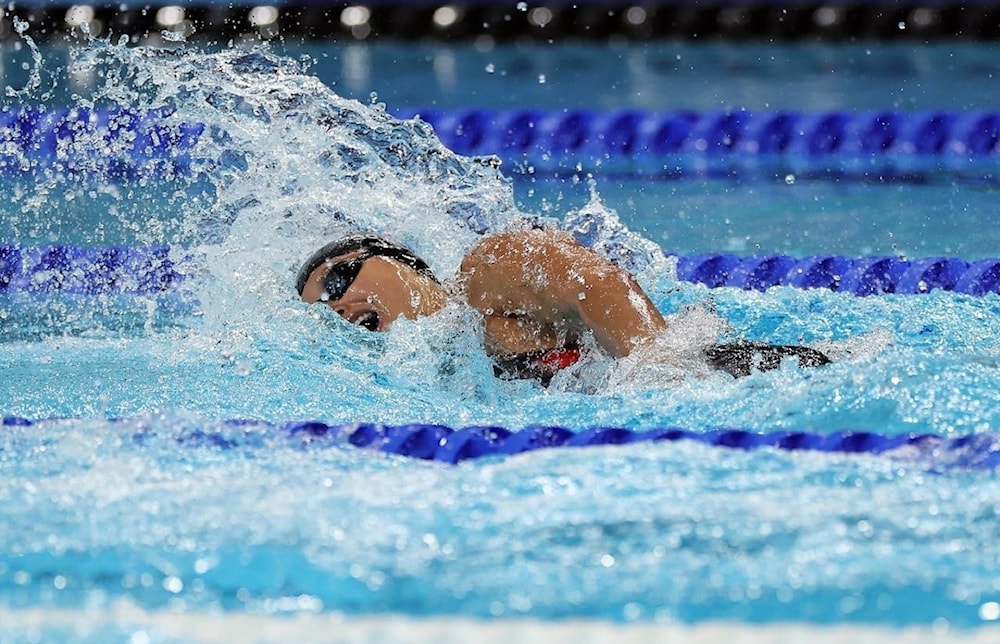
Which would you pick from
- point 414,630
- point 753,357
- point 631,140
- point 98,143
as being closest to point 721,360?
point 753,357

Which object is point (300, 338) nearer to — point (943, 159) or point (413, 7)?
point (943, 159)

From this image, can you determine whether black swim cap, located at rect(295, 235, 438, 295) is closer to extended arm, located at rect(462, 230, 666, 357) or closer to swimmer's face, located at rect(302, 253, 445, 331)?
swimmer's face, located at rect(302, 253, 445, 331)

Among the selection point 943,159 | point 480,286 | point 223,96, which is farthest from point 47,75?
point 480,286

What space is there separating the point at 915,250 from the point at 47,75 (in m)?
4.08

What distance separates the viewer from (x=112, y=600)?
5.30 feet

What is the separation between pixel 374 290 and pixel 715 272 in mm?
1285

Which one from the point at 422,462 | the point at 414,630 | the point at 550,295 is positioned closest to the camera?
the point at 414,630

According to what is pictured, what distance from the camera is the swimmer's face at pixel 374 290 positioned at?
98.4 inches

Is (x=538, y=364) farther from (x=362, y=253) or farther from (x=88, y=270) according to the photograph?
(x=88, y=270)

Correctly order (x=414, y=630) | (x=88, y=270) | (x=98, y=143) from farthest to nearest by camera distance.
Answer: (x=98, y=143) < (x=88, y=270) < (x=414, y=630)

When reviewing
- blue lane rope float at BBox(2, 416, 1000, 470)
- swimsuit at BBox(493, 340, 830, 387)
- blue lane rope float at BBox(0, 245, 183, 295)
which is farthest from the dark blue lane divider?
blue lane rope float at BBox(2, 416, 1000, 470)

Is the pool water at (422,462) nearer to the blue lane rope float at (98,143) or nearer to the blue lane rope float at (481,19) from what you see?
the blue lane rope float at (98,143)

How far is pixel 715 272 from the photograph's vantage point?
3553mm

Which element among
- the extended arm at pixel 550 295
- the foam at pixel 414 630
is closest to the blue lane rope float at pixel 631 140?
the extended arm at pixel 550 295
